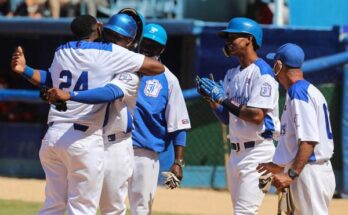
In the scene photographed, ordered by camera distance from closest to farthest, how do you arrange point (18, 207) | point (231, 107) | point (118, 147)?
point (118, 147)
point (231, 107)
point (18, 207)

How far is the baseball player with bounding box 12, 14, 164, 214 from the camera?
6.27 meters

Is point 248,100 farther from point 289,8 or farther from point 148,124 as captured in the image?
point 289,8

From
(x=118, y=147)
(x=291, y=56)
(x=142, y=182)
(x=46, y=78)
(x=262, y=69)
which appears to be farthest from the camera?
(x=142, y=182)

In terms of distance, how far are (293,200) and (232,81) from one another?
5.11ft

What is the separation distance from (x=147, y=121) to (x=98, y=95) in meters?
1.36

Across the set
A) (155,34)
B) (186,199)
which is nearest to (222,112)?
(155,34)

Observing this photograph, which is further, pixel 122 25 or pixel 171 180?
pixel 171 180

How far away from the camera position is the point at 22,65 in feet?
20.6

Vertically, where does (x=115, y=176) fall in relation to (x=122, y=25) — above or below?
below

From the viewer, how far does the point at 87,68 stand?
6281mm

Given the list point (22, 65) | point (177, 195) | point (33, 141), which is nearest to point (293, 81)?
point (22, 65)

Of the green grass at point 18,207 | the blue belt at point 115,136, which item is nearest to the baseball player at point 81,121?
the blue belt at point 115,136

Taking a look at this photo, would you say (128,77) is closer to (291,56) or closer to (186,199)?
(291,56)

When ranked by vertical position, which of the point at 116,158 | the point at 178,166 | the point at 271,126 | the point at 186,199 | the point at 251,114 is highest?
the point at 251,114
